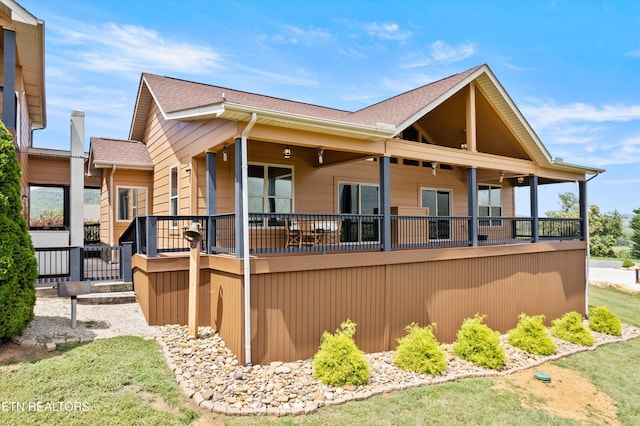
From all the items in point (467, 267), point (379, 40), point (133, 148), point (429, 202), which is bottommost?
point (467, 267)

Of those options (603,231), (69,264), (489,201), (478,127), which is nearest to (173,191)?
(69,264)

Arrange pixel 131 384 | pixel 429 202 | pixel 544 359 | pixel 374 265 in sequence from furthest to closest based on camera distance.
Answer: pixel 429 202 < pixel 544 359 < pixel 374 265 < pixel 131 384

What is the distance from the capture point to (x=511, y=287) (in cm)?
1103

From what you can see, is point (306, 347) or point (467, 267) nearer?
point (306, 347)

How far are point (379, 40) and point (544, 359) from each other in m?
19.2

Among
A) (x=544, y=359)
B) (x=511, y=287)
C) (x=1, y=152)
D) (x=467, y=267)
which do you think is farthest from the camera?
(x=511, y=287)

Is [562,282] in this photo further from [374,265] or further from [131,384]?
[131,384]

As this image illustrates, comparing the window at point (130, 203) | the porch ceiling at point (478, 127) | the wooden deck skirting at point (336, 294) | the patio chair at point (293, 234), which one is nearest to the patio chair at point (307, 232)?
the patio chair at point (293, 234)

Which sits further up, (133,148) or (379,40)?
(379,40)

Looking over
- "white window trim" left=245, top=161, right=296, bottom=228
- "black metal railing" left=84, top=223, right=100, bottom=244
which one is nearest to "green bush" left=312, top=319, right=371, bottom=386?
"white window trim" left=245, top=161, right=296, bottom=228

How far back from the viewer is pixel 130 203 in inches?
516

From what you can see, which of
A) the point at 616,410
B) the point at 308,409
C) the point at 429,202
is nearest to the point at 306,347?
the point at 308,409

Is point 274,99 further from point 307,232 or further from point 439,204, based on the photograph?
point 439,204

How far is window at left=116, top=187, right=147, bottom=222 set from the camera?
12500mm
